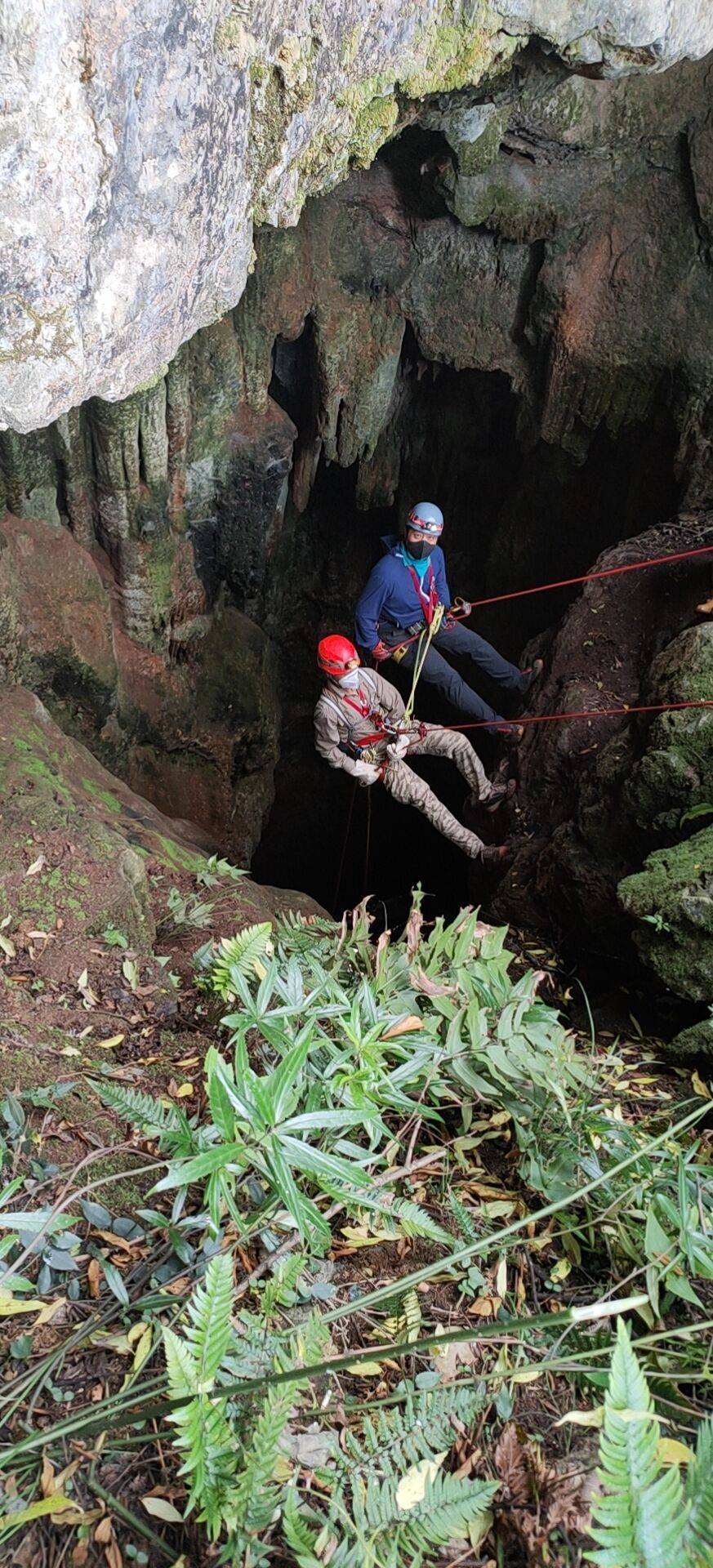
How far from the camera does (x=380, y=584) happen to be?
5.88m

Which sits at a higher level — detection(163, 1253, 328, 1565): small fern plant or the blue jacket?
detection(163, 1253, 328, 1565): small fern plant

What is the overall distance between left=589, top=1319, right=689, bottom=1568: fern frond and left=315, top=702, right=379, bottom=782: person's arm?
4963mm

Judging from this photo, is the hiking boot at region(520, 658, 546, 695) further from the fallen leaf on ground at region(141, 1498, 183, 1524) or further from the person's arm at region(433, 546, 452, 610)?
the fallen leaf on ground at region(141, 1498, 183, 1524)

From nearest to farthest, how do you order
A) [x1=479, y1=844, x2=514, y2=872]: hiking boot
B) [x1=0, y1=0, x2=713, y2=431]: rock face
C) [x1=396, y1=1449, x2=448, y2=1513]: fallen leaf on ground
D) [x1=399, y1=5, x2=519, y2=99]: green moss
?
[x1=396, y1=1449, x2=448, y2=1513]: fallen leaf on ground
[x1=0, y1=0, x2=713, y2=431]: rock face
[x1=399, y1=5, x2=519, y2=99]: green moss
[x1=479, y1=844, x2=514, y2=872]: hiking boot

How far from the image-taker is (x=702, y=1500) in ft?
3.36

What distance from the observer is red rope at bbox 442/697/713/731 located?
14.1ft

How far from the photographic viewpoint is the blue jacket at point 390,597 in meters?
5.88

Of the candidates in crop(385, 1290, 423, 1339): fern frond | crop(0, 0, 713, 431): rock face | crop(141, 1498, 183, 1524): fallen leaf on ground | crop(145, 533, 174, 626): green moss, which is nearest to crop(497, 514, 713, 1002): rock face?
crop(385, 1290, 423, 1339): fern frond

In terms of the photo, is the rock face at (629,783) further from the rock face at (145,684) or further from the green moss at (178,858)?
the rock face at (145,684)

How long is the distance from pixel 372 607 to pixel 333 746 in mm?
928

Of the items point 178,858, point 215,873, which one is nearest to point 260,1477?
point 215,873

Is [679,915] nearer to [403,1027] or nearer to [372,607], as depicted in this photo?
[403,1027]

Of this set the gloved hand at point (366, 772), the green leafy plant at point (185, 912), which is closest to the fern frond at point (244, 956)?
the green leafy plant at point (185, 912)

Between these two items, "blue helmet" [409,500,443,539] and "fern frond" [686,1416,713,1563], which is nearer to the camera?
"fern frond" [686,1416,713,1563]
